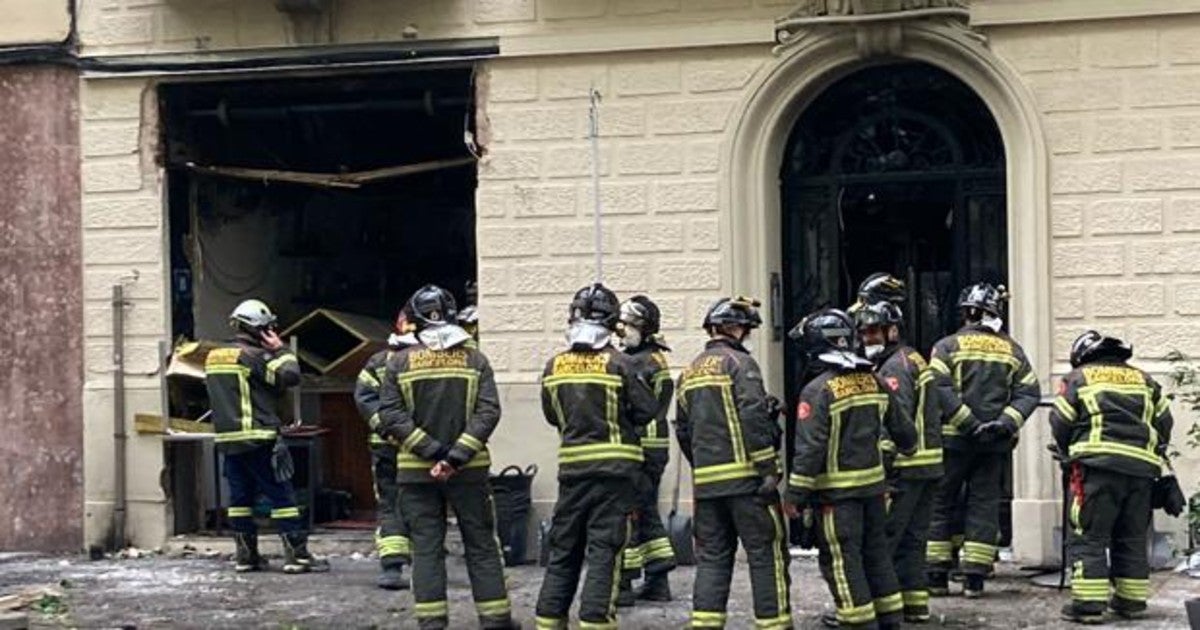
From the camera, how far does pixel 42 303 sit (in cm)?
1468

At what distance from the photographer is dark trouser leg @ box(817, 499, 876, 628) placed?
964 cm

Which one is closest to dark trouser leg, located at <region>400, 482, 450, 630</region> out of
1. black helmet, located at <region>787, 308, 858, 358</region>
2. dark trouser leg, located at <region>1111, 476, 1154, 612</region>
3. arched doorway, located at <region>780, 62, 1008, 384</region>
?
black helmet, located at <region>787, 308, 858, 358</region>

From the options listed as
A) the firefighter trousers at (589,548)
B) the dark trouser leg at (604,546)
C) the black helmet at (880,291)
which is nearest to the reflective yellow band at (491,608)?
the firefighter trousers at (589,548)

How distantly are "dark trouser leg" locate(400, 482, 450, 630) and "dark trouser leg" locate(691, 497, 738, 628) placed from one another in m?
1.52

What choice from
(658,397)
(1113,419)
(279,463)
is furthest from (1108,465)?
(279,463)

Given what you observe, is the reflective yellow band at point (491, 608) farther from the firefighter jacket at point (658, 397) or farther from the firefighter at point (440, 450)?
the firefighter jacket at point (658, 397)

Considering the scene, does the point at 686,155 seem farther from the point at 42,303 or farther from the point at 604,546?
the point at 42,303

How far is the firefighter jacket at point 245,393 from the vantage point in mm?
13000

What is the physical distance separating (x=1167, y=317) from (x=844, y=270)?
2.51 meters

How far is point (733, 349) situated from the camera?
9.91 meters

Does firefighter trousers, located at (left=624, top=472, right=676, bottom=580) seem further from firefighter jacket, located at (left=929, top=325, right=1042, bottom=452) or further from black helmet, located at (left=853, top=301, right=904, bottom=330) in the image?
firefighter jacket, located at (left=929, top=325, right=1042, bottom=452)

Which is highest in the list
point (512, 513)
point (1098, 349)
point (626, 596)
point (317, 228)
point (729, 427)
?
point (317, 228)

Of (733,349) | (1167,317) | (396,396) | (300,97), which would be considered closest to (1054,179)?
(1167,317)

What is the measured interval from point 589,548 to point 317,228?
7.55 m
